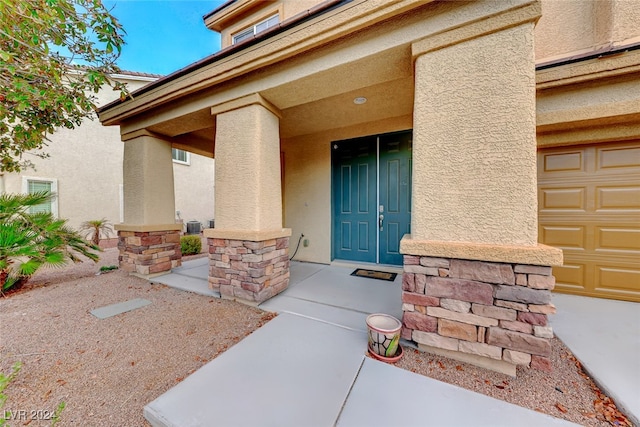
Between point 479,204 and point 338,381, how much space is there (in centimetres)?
177

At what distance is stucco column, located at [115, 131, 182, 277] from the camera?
395 cm

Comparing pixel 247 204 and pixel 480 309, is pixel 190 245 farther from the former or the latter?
pixel 480 309

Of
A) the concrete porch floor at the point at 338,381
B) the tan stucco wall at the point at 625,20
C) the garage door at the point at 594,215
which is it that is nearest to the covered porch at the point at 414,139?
the concrete porch floor at the point at 338,381

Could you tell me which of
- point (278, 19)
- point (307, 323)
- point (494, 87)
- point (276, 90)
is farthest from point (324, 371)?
point (278, 19)

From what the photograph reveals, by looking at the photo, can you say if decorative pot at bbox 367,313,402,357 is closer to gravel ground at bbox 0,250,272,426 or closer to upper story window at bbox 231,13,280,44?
gravel ground at bbox 0,250,272,426

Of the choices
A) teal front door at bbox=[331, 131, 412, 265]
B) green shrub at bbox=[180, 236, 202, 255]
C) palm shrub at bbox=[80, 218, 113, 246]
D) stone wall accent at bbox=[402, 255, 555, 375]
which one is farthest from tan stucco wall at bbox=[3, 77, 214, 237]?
stone wall accent at bbox=[402, 255, 555, 375]

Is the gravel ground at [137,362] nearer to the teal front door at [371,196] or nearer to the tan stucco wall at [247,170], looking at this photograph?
the tan stucco wall at [247,170]

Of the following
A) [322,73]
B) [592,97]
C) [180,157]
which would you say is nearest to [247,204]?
[322,73]

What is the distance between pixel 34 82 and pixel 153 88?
171cm

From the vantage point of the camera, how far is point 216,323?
2.49 metres

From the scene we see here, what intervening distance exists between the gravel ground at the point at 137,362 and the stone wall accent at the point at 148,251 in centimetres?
95

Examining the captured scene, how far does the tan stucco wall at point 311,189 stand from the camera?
4820 mm

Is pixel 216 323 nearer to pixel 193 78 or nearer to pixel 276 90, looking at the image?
pixel 276 90

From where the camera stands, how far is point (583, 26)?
2945 mm
